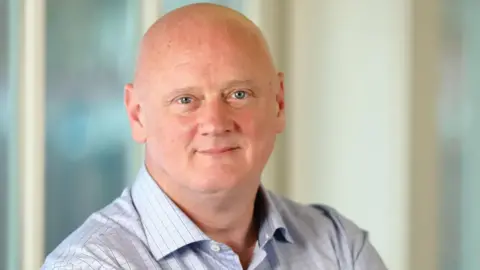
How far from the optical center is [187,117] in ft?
3.97

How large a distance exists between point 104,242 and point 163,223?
0.12 m

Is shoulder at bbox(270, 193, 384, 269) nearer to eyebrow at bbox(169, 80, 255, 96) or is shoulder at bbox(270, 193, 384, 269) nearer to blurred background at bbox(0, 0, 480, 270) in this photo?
eyebrow at bbox(169, 80, 255, 96)

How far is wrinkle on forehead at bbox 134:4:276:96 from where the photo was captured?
A: 1.21 metres

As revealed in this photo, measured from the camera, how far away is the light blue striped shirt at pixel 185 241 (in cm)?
116

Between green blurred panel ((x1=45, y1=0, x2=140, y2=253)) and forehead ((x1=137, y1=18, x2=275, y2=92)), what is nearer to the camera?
forehead ((x1=137, y1=18, x2=275, y2=92))

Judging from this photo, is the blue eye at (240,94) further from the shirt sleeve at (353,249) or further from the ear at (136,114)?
the shirt sleeve at (353,249)

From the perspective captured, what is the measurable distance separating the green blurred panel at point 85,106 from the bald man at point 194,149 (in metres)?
0.36

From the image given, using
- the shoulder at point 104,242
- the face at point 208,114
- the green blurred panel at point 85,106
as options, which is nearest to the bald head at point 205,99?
the face at point 208,114

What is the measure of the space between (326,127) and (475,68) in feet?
1.46

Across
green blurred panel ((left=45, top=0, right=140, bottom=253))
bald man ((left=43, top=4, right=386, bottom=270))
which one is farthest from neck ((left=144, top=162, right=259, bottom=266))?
green blurred panel ((left=45, top=0, right=140, bottom=253))

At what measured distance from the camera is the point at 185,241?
3.99 ft

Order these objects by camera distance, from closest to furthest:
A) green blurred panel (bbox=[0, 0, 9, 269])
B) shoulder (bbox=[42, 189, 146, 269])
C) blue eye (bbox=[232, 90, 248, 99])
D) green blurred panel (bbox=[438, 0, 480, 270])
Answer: shoulder (bbox=[42, 189, 146, 269]) → blue eye (bbox=[232, 90, 248, 99]) → green blurred panel (bbox=[0, 0, 9, 269]) → green blurred panel (bbox=[438, 0, 480, 270])

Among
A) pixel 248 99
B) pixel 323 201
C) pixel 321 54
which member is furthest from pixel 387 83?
pixel 248 99

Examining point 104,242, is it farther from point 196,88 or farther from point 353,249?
point 353,249
